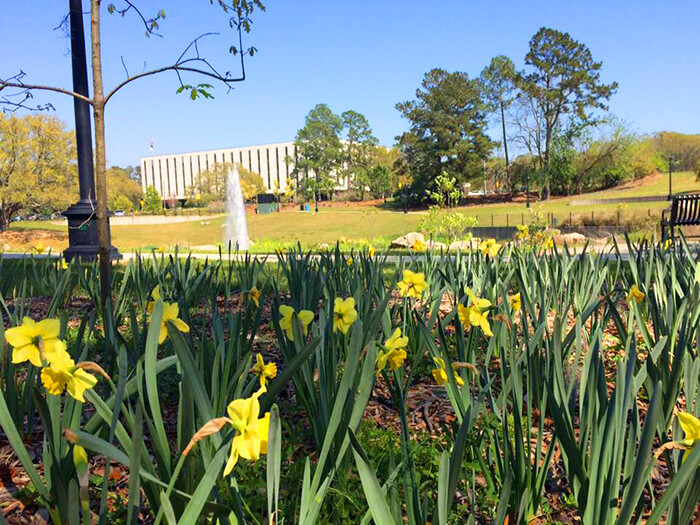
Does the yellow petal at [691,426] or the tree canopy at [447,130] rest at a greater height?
the tree canopy at [447,130]

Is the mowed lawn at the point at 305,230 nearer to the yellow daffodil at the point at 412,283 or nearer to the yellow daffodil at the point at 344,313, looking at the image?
the yellow daffodil at the point at 412,283

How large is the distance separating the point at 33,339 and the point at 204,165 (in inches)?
4018

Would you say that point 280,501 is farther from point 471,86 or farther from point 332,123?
point 332,123

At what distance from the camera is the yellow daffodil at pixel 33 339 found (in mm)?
977

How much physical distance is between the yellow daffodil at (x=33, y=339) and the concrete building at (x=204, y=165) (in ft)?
275

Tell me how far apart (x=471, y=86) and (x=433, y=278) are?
159 ft

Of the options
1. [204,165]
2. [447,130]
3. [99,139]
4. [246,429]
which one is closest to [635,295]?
[246,429]

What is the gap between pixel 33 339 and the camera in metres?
1.00

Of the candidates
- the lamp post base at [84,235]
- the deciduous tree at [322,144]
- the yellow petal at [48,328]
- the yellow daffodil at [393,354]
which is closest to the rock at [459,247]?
the yellow daffodil at [393,354]

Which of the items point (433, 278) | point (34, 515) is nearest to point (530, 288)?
point (433, 278)

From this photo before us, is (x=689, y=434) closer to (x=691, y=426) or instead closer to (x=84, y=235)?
(x=691, y=426)

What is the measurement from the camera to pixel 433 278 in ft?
10.4

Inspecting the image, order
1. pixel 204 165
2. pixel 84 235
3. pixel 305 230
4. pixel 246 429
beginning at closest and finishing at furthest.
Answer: pixel 246 429, pixel 84 235, pixel 305 230, pixel 204 165

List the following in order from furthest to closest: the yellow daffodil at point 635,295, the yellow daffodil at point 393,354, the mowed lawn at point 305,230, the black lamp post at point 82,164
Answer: the mowed lawn at point 305,230
the black lamp post at point 82,164
the yellow daffodil at point 635,295
the yellow daffodil at point 393,354
